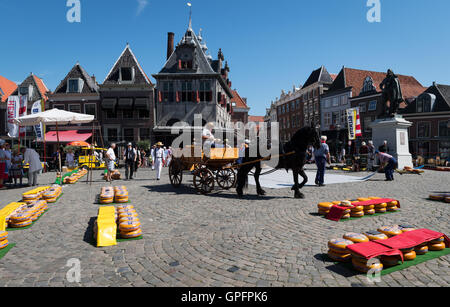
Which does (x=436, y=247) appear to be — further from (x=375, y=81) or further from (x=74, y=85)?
(x=375, y=81)

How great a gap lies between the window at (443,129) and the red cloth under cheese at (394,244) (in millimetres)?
35943

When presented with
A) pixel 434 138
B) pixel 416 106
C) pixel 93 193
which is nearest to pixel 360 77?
pixel 416 106

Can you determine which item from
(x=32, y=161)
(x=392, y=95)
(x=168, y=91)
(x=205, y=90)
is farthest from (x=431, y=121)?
(x=32, y=161)

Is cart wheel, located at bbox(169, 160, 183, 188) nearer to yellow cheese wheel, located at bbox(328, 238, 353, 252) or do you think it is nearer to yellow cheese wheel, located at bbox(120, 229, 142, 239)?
yellow cheese wheel, located at bbox(120, 229, 142, 239)

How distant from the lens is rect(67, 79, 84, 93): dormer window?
30.9m

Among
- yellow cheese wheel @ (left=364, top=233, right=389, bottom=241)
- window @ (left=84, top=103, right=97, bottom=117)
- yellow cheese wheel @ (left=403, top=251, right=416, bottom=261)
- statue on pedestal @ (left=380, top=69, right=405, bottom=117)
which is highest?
window @ (left=84, top=103, right=97, bottom=117)

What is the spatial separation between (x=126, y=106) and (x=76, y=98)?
6410 mm

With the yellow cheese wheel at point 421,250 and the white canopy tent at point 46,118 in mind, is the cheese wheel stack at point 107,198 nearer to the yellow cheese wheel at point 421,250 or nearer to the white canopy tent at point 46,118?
the white canopy tent at point 46,118

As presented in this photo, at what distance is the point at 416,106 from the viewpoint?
33594mm

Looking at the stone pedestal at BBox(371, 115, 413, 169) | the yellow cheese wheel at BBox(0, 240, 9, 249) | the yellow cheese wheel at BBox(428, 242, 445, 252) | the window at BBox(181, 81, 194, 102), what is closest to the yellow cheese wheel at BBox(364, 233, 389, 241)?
the yellow cheese wheel at BBox(428, 242, 445, 252)

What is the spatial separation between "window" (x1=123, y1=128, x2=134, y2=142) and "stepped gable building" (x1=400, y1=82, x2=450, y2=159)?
3315cm

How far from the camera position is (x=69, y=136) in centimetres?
2917

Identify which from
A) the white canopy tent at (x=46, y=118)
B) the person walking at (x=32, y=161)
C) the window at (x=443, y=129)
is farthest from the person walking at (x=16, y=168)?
the window at (x=443, y=129)
